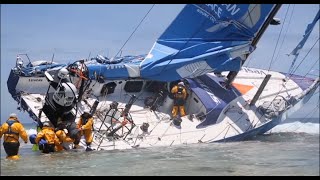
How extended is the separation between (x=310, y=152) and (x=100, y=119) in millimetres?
5271

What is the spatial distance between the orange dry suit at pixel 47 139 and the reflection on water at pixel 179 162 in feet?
0.82

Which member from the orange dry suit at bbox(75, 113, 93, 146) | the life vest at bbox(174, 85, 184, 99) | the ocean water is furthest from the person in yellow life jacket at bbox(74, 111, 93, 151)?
the life vest at bbox(174, 85, 184, 99)

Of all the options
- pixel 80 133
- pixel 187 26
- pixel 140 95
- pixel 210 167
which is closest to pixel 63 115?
pixel 80 133

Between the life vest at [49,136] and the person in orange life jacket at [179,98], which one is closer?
the life vest at [49,136]

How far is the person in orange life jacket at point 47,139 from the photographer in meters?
9.56

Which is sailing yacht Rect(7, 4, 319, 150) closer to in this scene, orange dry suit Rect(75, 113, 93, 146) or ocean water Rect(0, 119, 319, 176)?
orange dry suit Rect(75, 113, 93, 146)

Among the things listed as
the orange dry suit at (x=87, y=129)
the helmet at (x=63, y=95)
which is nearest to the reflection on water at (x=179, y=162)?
the orange dry suit at (x=87, y=129)

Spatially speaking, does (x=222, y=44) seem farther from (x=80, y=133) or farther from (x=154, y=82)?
(x=80, y=133)

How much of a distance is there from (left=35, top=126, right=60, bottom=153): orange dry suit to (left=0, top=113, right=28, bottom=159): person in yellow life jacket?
43 centimetres

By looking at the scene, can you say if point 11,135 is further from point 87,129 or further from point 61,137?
point 87,129

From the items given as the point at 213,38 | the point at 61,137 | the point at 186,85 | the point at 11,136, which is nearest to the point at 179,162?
the point at 61,137

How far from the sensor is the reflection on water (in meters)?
7.03

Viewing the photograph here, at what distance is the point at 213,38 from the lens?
13430 millimetres

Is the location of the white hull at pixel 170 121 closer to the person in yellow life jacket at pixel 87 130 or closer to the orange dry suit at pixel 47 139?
the person in yellow life jacket at pixel 87 130
